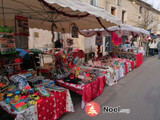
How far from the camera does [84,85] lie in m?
2.89

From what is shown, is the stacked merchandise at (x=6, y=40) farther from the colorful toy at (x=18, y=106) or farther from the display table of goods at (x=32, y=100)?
the colorful toy at (x=18, y=106)

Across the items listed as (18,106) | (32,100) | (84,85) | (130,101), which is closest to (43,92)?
(32,100)

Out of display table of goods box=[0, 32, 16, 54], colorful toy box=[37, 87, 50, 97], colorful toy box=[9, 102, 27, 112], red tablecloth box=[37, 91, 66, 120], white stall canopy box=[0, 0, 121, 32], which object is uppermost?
white stall canopy box=[0, 0, 121, 32]

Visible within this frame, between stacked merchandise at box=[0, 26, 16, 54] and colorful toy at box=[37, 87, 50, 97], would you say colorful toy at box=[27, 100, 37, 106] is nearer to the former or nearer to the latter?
colorful toy at box=[37, 87, 50, 97]

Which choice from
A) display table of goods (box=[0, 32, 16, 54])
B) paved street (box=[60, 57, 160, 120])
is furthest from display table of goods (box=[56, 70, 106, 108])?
display table of goods (box=[0, 32, 16, 54])

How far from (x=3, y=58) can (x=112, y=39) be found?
227 inches

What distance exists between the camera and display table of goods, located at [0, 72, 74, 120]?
182 centimetres

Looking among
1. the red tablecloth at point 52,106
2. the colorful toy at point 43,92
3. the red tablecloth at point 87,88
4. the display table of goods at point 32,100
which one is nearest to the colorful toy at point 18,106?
the display table of goods at point 32,100

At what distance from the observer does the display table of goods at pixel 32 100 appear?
182 centimetres

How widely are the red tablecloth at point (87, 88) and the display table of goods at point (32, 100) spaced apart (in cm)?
40

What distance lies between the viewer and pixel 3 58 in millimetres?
2836

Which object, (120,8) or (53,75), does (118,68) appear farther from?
(120,8)

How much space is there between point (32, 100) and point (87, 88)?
139cm

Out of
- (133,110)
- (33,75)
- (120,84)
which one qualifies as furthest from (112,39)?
(33,75)
